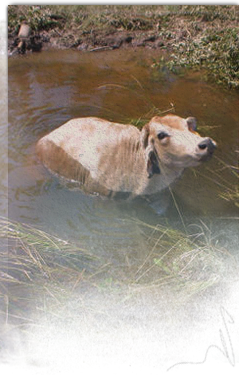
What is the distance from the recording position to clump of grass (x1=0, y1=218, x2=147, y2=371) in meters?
3.47

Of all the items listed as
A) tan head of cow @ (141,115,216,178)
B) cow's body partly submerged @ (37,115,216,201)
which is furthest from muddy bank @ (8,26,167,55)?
tan head of cow @ (141,115,216,178)

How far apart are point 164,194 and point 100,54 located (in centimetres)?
396

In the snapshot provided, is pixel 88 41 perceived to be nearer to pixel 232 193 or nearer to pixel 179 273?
pixel 232 193

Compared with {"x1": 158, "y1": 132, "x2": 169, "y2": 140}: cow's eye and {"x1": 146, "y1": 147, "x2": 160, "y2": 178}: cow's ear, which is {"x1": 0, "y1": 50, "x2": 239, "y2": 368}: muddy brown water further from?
{"x1": 158, "y1": 132, "x2": 169, "y2": 140}: cow's eye

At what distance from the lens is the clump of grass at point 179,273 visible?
411 centimetres

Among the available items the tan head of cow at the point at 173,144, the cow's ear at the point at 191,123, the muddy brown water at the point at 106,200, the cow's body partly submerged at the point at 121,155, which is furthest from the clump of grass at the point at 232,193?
the cow's ear at the point at 191,123

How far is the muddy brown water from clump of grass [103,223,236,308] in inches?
4.1

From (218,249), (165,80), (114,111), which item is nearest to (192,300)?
(218,249)

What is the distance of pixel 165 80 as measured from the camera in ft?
25.6

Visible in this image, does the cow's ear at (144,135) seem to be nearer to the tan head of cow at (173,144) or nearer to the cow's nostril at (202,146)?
the tan head of cow at (173,144)

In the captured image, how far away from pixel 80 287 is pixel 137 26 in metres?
6.22

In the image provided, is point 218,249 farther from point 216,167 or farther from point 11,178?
point 11,178

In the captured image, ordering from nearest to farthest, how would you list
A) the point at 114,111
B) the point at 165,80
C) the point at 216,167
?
the point at 216,167 → the point at 114,111 → the point at 165,80

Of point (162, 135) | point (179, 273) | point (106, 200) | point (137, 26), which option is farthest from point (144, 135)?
point (137, 26)
